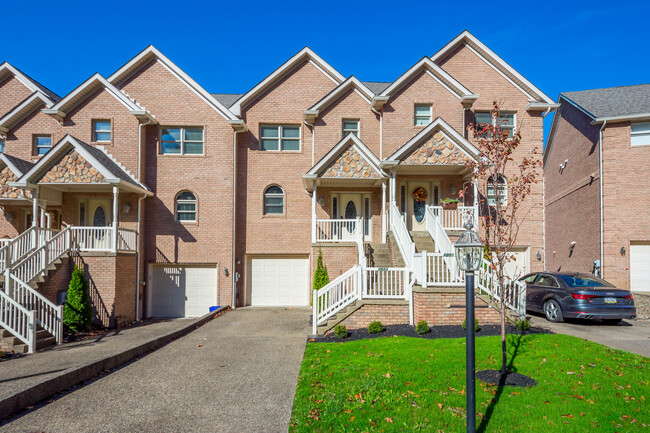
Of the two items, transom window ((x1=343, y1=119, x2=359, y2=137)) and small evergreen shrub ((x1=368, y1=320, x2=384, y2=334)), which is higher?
transom window ((x1=343, y1=119, x2=359, y2=137))

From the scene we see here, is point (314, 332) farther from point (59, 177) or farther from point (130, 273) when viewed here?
point (59, 177)

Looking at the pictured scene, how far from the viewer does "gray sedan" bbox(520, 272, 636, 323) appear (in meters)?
10.6

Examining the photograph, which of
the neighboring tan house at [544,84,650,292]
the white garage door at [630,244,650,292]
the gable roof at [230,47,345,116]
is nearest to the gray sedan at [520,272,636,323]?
the white garage door at [630,244,650,292]

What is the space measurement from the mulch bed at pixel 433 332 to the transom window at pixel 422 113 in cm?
927

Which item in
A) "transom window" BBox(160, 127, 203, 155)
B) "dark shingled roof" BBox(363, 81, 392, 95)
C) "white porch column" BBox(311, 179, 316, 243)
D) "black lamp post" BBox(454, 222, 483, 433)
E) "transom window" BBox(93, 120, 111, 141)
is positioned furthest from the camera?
"dark shingled roof" BBox(363, 81, 392, 95)

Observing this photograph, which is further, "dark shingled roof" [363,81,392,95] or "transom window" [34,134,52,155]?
"dark shingled roof" [363,81,392,95]

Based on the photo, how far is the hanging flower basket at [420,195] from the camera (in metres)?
15.9

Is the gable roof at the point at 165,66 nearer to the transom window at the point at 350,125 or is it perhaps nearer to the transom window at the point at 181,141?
the transom window at the point at 181,141

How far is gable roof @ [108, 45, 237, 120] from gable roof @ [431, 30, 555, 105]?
367 inches

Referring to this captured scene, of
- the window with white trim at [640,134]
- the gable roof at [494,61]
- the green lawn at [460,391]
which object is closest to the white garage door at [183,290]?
the green lawn at [460,391]

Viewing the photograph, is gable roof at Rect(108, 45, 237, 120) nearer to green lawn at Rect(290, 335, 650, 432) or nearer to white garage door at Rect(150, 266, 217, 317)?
white garage door at Rect(150, 266, 217, 317)

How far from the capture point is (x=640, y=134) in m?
15.9

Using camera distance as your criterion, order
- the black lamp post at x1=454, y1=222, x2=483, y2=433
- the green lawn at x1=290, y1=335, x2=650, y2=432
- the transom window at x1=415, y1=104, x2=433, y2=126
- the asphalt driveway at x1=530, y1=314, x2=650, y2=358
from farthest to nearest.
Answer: the transom window at x1=415, y1=104, x2=433, y2=126 < the asphalt driveway at x1=530, y1=314, x2=650, y2=358 < the green lawn at x1=290, y1=335, x2=650, y2=432 < the black lamp post at x1=454, y1=222, x2=483, y2=433

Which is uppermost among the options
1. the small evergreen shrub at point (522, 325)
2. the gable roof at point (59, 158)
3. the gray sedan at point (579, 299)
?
the gable roof at point (59, 158)
